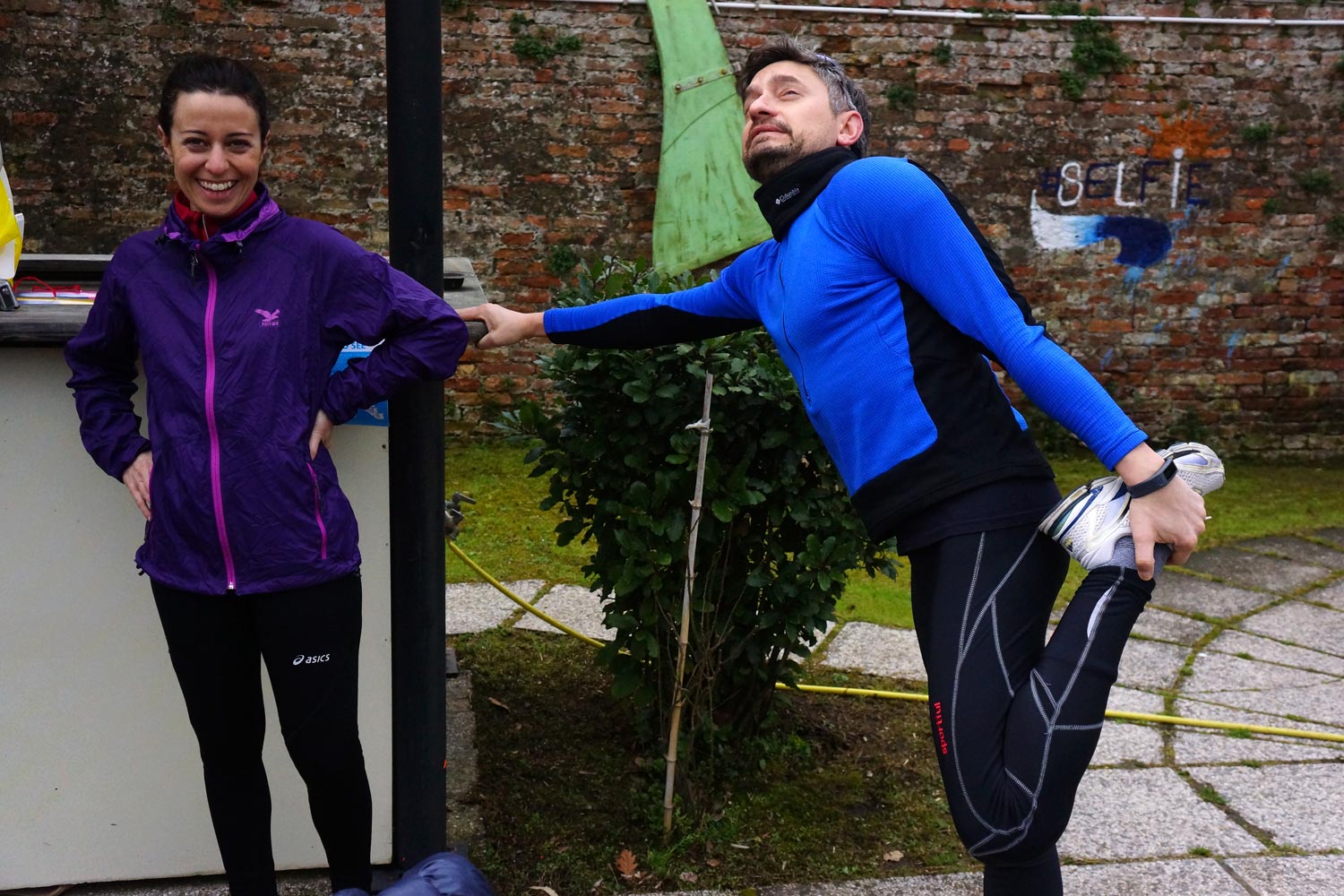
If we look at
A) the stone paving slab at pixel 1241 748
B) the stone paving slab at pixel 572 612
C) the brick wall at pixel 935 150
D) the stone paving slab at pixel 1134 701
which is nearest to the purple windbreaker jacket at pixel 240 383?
the stone paving slab at pixel 572 612

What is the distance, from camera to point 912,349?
216 cm

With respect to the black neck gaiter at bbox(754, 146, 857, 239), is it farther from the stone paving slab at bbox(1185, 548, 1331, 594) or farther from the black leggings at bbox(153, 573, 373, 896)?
the stone paving slab at bbox(1185, 548, 1331, 594)

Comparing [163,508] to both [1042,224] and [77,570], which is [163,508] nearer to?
[77,570]

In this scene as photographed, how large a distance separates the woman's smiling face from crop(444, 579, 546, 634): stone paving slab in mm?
2437

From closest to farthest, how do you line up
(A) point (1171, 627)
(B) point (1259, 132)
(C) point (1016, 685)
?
(C) point (1016, 685), (A) point (1171, 627), (B) point (1259, 132)

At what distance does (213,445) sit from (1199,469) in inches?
69.1

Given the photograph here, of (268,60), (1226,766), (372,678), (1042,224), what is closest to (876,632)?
(1226,766)

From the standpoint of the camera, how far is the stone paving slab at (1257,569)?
218 inches

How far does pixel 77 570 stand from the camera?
266cm

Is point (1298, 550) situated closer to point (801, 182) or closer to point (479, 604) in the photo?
point (479, 604)

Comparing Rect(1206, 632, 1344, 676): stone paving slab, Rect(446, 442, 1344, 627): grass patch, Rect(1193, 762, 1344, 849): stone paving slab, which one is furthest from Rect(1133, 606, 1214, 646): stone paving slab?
Rect(1193, 762, 1344, 849): stone paving slab

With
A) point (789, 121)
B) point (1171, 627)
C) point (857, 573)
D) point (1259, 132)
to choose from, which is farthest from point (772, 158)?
point (1259, 132)

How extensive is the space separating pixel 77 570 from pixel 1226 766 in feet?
10.8

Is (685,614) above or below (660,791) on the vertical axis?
above
